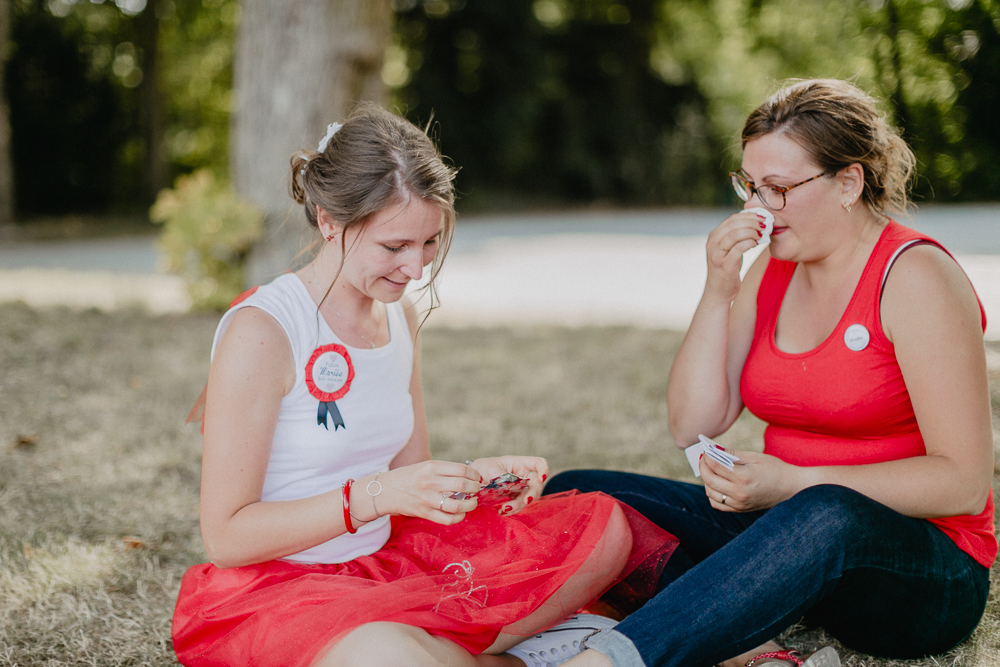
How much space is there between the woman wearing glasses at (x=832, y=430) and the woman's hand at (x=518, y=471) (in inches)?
16.5

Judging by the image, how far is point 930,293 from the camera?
1.98 meters

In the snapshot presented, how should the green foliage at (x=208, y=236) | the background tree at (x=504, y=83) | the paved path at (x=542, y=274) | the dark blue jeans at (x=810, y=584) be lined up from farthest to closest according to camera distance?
the paved path at (x=542, y=274)
the green foliage at (x=208, y=236)
the background tree at (x=504, y=83)
the dark blue jeans at (x=810, y=584)

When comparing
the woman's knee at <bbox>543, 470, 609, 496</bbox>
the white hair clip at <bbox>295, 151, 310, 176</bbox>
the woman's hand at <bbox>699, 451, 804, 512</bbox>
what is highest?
the white hair clip at <bbox>295, 151, 310, 176</bbox>

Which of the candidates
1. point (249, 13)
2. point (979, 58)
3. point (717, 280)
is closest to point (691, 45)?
point (249, 13)

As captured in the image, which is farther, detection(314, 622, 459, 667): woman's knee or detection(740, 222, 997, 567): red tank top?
detection(740, 222, 997, 567): red tank top

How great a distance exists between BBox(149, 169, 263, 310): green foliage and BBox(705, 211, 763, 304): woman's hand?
16.6 feet

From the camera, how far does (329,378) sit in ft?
6.46

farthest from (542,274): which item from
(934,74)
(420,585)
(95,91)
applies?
(95,91)

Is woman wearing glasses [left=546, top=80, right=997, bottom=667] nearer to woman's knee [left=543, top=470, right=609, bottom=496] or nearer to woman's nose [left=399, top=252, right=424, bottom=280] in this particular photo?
woman's knee [left=543, top=470, right=609, bottom=496]

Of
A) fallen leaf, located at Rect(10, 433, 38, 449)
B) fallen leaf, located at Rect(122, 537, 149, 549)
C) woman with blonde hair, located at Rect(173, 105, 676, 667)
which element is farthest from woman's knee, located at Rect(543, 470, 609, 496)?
fallen leaf, located at Rect(10, 433, 38, 449)

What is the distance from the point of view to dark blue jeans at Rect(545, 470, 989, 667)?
175 cm

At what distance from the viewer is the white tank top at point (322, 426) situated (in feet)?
6.38

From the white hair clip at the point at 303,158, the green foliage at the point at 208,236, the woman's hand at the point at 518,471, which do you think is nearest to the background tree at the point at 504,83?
the green foliage at the point at 208,236

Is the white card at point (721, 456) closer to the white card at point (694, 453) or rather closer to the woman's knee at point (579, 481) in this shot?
the white card at point (694, 453)
